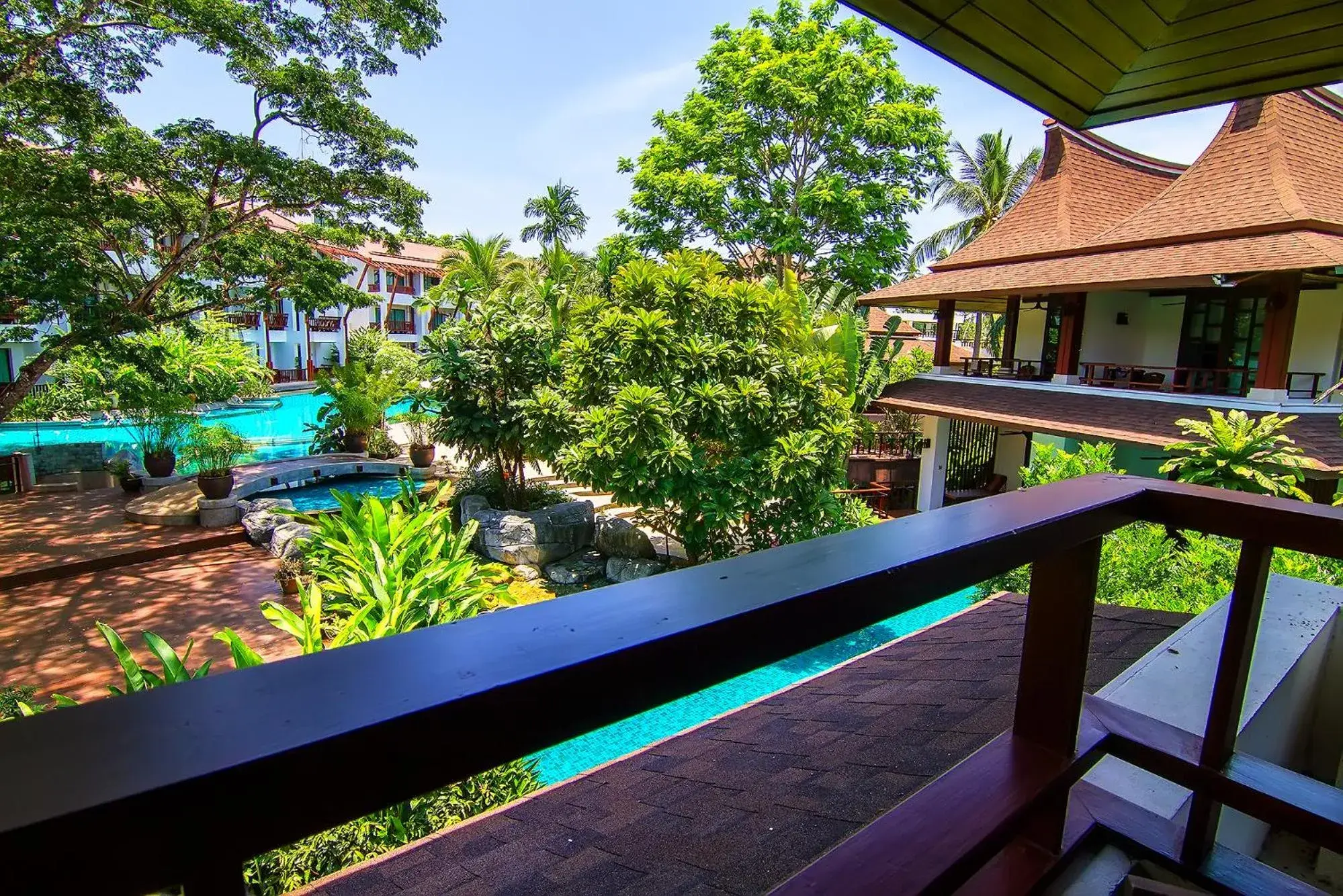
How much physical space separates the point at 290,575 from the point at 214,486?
14.0ft

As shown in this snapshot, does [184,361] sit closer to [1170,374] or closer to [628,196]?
[628,196]

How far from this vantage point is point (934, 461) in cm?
1420

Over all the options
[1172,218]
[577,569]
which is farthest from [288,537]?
[1172,218]

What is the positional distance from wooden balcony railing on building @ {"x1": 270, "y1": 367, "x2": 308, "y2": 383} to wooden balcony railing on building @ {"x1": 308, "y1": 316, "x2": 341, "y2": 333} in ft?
6.42

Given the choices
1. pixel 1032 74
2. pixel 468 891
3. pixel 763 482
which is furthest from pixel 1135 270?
pixel 468 891

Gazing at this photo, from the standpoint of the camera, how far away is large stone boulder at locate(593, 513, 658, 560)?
419 inches

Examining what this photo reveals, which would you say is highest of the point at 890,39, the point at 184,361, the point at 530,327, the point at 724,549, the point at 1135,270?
the point at 890,39

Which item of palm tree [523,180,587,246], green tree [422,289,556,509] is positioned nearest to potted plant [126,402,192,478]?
green tree [422,289,556,509]

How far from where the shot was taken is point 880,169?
19469 mm

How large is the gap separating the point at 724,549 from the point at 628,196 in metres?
14.8

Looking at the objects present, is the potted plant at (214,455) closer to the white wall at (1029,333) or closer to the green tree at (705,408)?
the green tree at (705,408)

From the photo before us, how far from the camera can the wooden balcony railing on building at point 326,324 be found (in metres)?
31.3

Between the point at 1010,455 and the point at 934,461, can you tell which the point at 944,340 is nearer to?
the point at 934,461

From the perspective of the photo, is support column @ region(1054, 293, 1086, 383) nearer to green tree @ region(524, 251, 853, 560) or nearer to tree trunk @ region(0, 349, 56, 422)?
green tree @ region(524, 251, 853, 560)
